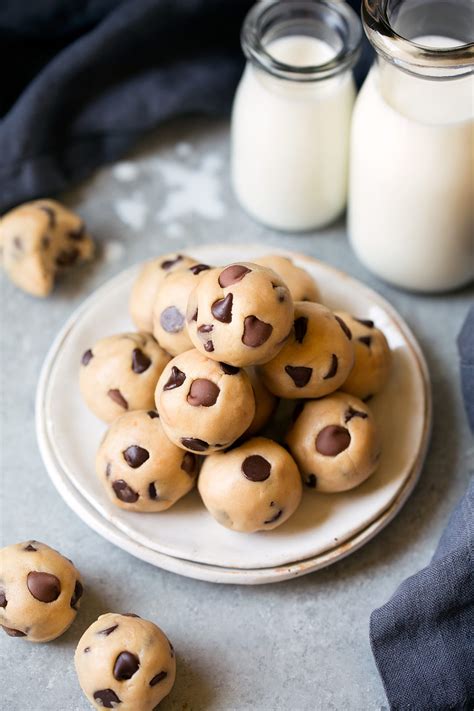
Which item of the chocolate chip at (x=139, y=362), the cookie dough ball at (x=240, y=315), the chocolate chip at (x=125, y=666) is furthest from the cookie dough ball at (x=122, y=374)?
the chocolate chip at (x=125, y=666)

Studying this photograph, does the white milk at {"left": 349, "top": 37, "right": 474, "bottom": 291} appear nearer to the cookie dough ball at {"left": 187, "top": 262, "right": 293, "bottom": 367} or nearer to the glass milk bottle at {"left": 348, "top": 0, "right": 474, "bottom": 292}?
the glass milk bottle at {"left": 348, "top": 0, "right": 474, "bottom": 292}

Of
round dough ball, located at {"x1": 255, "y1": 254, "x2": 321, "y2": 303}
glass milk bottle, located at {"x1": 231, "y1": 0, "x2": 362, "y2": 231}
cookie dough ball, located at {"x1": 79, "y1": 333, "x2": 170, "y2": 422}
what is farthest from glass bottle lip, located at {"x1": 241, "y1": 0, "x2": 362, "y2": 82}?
cookie dough ball, located at {"x1": 79, "y1": 333, "x2": 170, "y2": 422}

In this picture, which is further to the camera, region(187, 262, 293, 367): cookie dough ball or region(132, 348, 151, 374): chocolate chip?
region(132, 348, 151, 374): chocolate chip

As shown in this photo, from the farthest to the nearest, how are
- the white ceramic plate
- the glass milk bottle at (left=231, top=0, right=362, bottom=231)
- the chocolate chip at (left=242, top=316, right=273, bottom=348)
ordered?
1. the glass milk bottle at (left=231, top=0, right=362, bottom=231)
2. the white ceramic plate
3. the chocolate chip at (left=242, top=316, right=273, bottom=348)

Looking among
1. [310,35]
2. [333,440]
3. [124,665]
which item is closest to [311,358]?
[333,440]

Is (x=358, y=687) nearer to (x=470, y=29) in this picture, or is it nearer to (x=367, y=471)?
(x=367, y=471)

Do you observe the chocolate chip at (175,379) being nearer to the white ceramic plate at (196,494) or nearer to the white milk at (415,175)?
the white ceramic plate at (196,494)

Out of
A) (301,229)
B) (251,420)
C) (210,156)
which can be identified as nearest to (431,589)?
(251,420)
